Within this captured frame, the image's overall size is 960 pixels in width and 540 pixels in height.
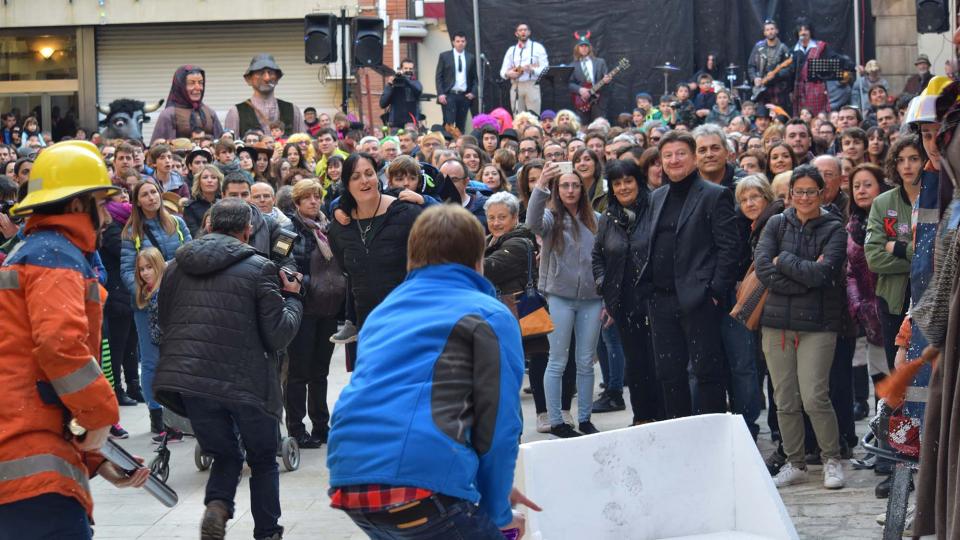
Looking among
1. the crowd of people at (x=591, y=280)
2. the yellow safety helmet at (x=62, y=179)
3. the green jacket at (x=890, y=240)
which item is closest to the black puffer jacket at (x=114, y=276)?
the crowd of people at (x=591, y=280)

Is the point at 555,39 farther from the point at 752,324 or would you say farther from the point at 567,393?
the point at 752,324

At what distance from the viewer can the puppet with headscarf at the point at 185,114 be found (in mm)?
16312

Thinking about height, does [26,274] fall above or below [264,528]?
above

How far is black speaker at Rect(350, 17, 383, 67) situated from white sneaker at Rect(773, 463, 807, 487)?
13.1 meters

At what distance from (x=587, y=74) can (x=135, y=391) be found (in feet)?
41.1

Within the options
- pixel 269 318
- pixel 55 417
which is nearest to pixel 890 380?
pixel 55 417

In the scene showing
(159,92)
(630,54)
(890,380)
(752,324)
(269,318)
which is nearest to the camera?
(890,380)

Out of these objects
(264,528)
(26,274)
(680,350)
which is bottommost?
(264,528)

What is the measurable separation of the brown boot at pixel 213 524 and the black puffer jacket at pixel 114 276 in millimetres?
4279

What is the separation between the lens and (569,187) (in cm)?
1002

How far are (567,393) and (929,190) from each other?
5414 millimetres

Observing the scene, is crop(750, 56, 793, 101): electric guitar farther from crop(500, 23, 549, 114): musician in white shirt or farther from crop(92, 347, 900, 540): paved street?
crop(92, 347, 900, 540): paved street

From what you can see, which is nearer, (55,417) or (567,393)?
(55,417)

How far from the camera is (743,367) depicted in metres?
9.21
